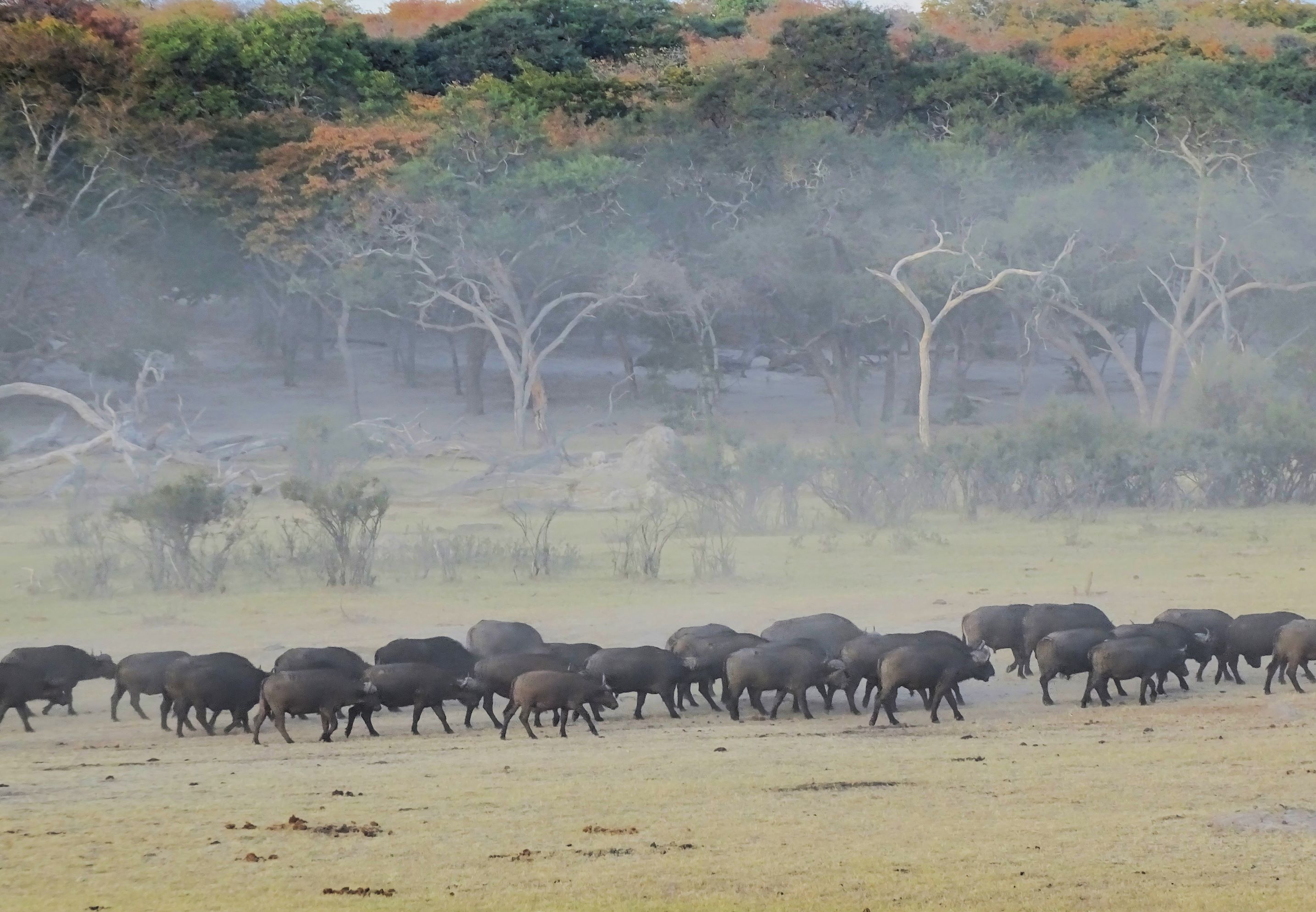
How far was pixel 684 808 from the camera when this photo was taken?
810 cm

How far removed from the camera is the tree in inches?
1284

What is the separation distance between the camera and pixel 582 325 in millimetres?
44312

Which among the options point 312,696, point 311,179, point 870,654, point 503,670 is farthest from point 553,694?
point 311,179

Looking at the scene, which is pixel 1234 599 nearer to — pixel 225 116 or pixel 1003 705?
pixel 1003 705

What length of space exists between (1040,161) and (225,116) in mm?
17193

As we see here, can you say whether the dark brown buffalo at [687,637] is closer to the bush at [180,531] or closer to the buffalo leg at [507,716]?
the buffalo leg at [507,716]

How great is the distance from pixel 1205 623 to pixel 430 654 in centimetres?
517

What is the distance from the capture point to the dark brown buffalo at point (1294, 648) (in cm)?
1131

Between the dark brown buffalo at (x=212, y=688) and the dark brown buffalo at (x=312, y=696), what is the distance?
273mm

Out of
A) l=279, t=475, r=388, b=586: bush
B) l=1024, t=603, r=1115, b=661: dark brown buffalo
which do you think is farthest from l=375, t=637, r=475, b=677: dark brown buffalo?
l=279, t=475, r=388, b=586: bush

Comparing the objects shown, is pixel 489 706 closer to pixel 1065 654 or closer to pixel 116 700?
pixel 116 700

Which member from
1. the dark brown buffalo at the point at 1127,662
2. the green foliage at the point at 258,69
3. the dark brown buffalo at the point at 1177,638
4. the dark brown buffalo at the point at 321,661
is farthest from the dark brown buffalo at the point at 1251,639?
the green foliage at the point at 258,69

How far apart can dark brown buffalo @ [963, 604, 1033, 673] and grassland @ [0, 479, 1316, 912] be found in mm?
335

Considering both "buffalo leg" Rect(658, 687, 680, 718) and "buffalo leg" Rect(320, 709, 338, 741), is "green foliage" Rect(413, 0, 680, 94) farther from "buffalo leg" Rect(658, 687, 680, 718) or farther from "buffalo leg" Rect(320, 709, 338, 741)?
"buffalo leg" Rect(320, 709, 338, 741)
